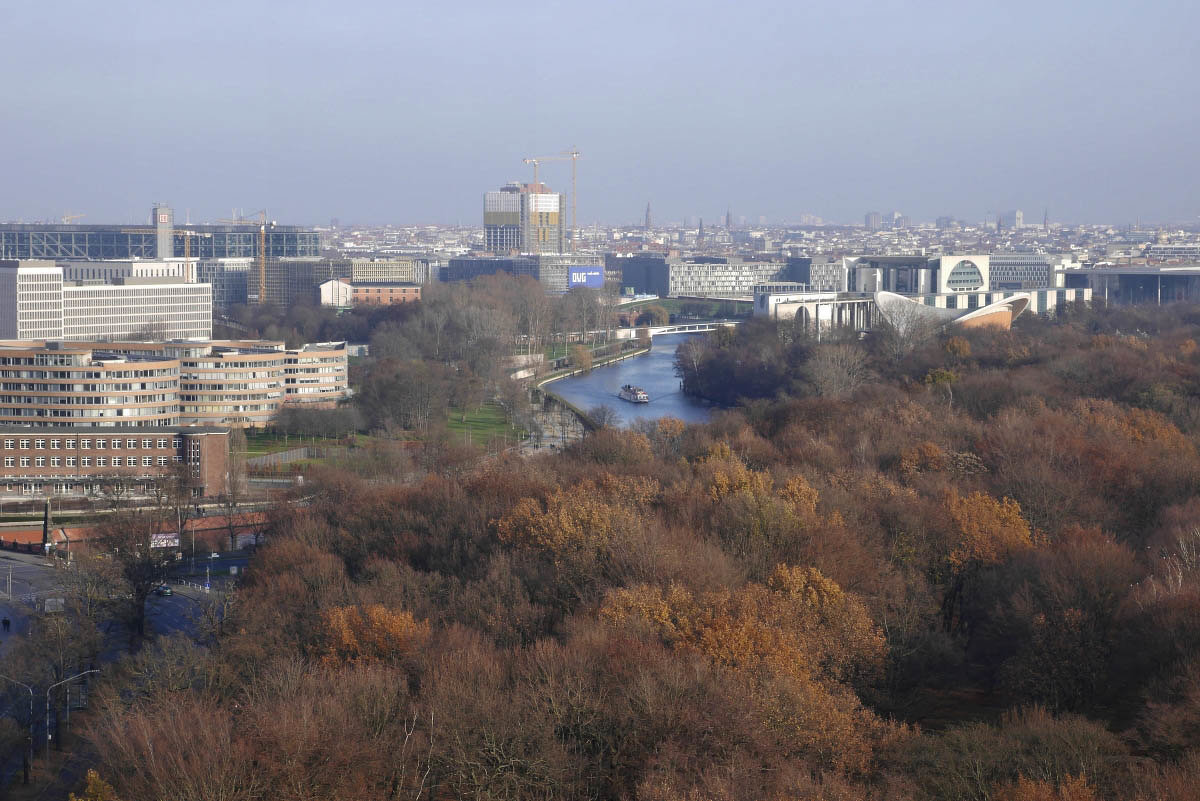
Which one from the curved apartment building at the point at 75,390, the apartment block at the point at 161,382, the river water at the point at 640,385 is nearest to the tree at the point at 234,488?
the apartment block at the point at 161,382

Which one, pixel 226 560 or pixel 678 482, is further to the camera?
pixel 226 560

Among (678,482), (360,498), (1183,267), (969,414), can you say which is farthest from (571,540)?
(1183,267)

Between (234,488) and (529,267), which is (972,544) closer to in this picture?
(234,488)

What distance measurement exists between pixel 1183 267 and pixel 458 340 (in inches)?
983

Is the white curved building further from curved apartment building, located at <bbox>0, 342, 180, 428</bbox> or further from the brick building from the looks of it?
curved apartment building, located at <bbox>0, 342, 180, 428</bbox>

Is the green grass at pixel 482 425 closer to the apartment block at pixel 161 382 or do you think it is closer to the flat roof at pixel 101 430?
the apartment block at pixel 161 382

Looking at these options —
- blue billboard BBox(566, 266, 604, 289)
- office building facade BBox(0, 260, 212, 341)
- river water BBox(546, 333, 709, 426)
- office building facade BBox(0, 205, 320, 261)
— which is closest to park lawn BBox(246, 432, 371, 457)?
river water BBox(546, 333, 709, 426)

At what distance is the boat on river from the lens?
74.5 ft

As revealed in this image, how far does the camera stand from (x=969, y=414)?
52.4 feet

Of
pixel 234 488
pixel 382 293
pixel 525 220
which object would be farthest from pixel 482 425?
pixel 525 220

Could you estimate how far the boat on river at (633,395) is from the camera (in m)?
22.7

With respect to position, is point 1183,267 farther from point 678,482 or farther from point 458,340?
point 678,482

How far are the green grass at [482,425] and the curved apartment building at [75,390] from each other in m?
3.78

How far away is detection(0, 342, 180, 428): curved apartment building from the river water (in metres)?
6.14
